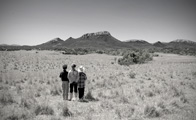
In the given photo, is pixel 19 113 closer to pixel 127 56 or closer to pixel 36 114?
pixel 36 114

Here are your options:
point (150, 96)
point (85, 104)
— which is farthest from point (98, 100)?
point (150, 96)

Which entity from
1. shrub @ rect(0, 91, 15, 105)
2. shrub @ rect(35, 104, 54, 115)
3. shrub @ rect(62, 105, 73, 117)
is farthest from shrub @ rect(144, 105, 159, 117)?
shrub @ rect(0, 91, 15, 105)

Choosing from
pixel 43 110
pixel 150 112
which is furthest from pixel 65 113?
pixel 150 112

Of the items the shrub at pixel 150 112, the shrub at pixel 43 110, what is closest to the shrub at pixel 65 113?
the shrub at pixel 43 110

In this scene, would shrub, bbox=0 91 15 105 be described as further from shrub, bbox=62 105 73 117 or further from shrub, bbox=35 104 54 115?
shrub, bbox=62 105 73 117

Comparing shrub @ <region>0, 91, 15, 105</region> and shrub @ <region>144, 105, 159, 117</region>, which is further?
shrub @ <region>0, 91, 15, 105</region>

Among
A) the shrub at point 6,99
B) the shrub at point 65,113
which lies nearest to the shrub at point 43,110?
the shrub at point 65,113

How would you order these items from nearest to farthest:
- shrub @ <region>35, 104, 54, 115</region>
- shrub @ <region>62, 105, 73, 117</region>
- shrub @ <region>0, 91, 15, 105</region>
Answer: shrub @ <region>62, 105, 73, 117</region> < shrub @ <region>35, 104, 54, 115</region> < shrub @ <region>0, 91, 15, 105</region>

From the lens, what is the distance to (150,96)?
830cm

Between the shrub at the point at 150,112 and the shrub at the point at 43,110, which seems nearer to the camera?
the shrub at the point at 150,112

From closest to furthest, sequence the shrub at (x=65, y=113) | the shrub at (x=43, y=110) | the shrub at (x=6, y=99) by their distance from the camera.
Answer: the shrub at (x=65, y=113), the shrub at (x=43, y=110), the shrub at (x=6, y=99)

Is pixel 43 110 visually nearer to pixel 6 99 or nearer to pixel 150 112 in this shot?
pixel 6 99

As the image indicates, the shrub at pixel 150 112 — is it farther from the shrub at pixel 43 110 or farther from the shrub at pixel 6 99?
the shrub at pixel 6 99

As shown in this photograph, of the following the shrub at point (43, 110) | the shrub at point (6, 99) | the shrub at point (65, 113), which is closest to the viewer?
the shrub at point (65, 113)
